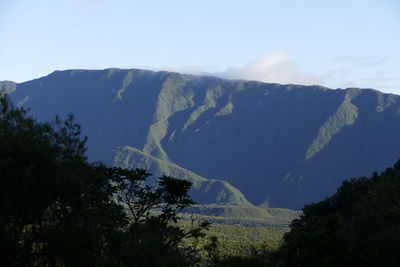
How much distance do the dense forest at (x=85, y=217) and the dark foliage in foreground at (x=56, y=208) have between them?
6 cm

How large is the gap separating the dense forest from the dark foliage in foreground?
59 mm

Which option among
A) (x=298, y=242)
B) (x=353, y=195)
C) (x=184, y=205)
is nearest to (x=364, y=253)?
(x=298, y=242)

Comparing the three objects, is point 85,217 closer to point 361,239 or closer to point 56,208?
point 56,208

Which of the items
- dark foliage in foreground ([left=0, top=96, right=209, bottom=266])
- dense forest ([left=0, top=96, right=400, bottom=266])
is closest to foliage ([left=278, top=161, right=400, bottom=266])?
dense forest ([left=0, top=96, right=400, bottom=266])

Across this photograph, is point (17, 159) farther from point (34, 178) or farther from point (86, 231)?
point (86, 231)

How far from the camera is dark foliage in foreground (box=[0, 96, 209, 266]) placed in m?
39.4

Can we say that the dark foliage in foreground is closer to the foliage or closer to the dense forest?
the dense forest

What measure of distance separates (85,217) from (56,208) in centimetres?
191

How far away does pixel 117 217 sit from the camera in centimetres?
4862

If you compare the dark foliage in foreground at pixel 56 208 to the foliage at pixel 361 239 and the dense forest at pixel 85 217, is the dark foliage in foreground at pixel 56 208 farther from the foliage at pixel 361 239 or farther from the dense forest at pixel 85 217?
the foliage at pixel 361 239

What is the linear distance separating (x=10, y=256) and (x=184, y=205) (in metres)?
20.7

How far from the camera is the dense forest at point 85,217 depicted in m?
39.7

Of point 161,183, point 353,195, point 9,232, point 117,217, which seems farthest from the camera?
point 353,195

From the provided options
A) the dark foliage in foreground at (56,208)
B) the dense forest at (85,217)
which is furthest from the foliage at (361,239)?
the dark foliage in foreground at (56,208)
